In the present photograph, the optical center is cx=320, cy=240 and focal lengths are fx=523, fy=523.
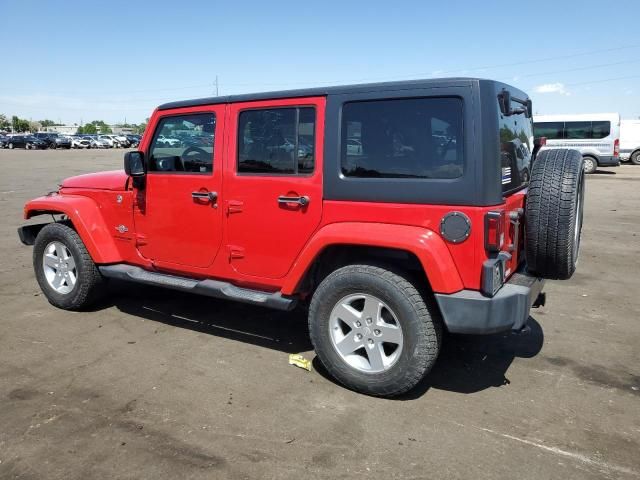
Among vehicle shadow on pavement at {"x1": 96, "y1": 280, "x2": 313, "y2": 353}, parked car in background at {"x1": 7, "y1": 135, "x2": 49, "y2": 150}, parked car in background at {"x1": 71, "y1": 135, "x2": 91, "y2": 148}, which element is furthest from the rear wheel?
parked car in background at {"x1": 71, "y1": 135, "x2": 91, "y2": 148}

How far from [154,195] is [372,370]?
2353 millimetres

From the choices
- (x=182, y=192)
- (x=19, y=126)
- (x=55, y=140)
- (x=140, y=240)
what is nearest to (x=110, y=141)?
(x=55, y=140)

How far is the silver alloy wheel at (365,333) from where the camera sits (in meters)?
3.29

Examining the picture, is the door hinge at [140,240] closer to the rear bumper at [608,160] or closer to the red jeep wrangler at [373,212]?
the red jeep wrangler at [373,212]

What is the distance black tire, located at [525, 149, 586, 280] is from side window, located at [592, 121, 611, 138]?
20661mm

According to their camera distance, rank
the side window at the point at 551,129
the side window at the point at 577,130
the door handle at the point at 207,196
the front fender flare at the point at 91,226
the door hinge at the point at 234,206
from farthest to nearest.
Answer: the side window at the point at 551,129
the side window at the point at 577,130
the front fender flare at the point at 91,226
the door handle at the point at 207,196
the door hinge at the point at 234,206

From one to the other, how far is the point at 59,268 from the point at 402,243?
140 inches

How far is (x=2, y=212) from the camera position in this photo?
35.5ft

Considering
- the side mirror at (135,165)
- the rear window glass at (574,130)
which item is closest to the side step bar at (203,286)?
the side mirror at (135,165)

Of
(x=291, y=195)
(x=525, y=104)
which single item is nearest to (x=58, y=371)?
(x=291, y=195)

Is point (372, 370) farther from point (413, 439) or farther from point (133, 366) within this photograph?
point (133, 366)

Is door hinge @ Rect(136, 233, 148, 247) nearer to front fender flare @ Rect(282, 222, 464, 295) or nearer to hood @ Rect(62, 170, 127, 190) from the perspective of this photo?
hood @ Rect(62, 170, 127, 190)

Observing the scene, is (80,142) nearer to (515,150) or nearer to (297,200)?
(297,200)

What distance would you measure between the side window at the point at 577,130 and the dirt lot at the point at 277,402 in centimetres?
1853
